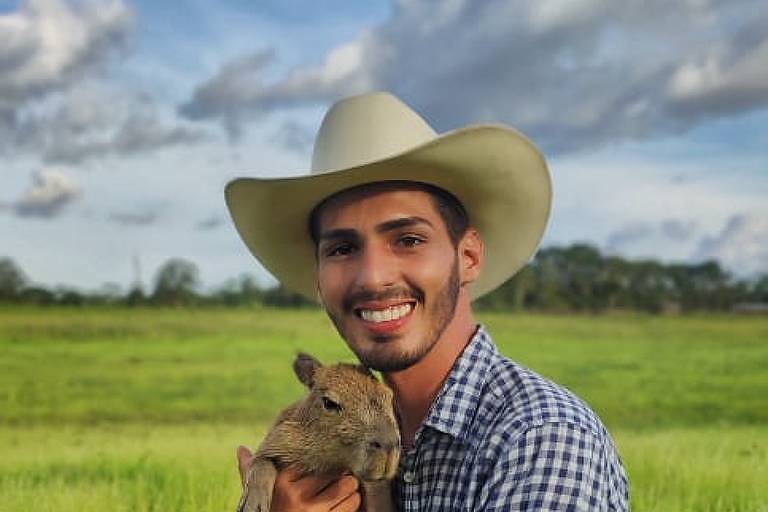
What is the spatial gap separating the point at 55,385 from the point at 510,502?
17.7 metres

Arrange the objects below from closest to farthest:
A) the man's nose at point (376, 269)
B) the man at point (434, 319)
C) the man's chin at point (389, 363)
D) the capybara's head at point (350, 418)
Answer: the man at point (434, 319), the capybara's head at point (350, 418), the man's nose at point (376, 269), the man's chin at point (389, 363)

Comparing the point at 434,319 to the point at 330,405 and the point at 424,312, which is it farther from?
the point at 330,405

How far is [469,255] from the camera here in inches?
169

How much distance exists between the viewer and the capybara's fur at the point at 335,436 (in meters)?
3.73

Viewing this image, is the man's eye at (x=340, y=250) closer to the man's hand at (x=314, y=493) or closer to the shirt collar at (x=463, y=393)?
the shirt collar at (x=463, y=393)

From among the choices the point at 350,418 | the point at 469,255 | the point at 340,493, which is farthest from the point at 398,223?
the point at 340,493

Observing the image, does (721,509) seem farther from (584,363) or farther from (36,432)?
(584,363)

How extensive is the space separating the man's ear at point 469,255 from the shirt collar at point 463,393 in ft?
1.23

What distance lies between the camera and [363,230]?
385 centimetres

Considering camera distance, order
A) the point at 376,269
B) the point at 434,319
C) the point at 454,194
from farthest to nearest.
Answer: the point at 454,194 → the point at 434,319 → the point at 376,269

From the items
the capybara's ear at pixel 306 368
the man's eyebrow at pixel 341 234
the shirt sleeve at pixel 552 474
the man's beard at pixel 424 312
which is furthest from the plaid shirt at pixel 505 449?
the man's eyebrow at pixel 341 234

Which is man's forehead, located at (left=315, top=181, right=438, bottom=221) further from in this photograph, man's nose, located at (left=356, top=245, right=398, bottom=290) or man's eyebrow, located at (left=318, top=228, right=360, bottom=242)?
man's nose, located at (left=356, top=245, right=398, bottom=290)

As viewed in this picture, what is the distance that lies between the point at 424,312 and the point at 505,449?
0.75m

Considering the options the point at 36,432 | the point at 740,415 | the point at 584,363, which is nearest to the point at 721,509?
the point at 36,432
